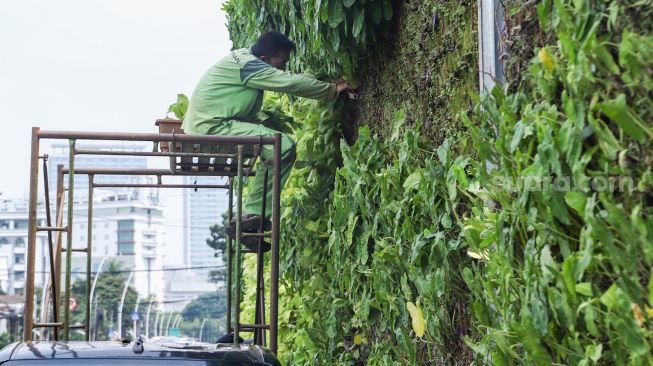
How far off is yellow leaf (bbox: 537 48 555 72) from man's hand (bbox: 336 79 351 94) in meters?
4.15

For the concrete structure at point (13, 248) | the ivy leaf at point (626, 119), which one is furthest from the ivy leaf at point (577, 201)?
the concrete structure at point (13, 248)

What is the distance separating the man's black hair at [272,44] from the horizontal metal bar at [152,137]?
1.32m

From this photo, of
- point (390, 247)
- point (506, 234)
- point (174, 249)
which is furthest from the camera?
point (174, 249)

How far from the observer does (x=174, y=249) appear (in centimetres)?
18225

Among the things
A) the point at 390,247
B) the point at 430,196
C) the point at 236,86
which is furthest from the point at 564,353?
the point at 236,86

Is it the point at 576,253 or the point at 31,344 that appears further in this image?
the point at 31,344

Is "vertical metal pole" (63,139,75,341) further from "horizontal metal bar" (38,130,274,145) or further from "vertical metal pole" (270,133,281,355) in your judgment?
"vertical metal pole" (270,133,281,355)

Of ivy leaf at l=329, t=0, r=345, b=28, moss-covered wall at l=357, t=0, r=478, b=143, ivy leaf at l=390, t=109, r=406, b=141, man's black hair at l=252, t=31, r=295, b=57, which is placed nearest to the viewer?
moss-covered wall at l=357, t=0, r=478, b=143

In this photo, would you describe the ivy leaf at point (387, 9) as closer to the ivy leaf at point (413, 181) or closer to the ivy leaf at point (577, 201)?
the ivy leaf at point (413, 181)

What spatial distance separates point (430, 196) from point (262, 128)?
9.43 feet

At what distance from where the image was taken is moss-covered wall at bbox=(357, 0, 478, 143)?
5344 millimetres

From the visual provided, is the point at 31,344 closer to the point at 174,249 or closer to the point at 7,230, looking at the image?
the point at 7,230

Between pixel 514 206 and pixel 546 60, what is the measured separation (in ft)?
1.67

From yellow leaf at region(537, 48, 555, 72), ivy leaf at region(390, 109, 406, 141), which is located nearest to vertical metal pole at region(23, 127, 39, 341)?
ivy leaf at region(390, 109, 406, 141)
